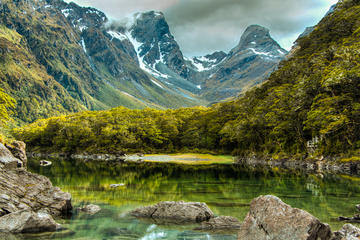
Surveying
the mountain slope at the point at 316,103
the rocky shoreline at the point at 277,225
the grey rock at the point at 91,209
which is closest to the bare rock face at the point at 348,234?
the rocky shoreline at the point at 277,225

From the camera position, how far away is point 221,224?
1608cm

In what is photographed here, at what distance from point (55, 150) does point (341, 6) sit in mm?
123266

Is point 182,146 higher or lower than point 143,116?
lower

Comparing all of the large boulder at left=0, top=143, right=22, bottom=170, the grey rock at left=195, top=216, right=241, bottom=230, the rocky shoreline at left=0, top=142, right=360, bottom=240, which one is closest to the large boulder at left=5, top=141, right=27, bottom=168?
the rocky shoreline at left=0, top=142, right=360, bottom=240

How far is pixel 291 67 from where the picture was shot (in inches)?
3147

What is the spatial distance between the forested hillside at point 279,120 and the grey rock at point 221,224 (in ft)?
116

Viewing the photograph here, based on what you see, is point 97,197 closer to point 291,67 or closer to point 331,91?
point 331,91

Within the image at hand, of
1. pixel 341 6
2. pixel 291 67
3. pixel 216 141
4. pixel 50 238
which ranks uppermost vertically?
pixel 341 6

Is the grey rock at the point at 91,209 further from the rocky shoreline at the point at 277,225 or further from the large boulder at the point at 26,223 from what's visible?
the rocky shoreline at the point at 277,225

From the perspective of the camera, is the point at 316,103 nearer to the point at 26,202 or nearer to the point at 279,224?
the point at 279,224

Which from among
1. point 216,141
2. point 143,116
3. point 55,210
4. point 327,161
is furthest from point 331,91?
point 143,116

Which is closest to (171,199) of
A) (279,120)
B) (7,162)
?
(7,162)

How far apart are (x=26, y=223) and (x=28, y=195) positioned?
5055mm

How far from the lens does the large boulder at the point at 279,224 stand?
10430 mm
